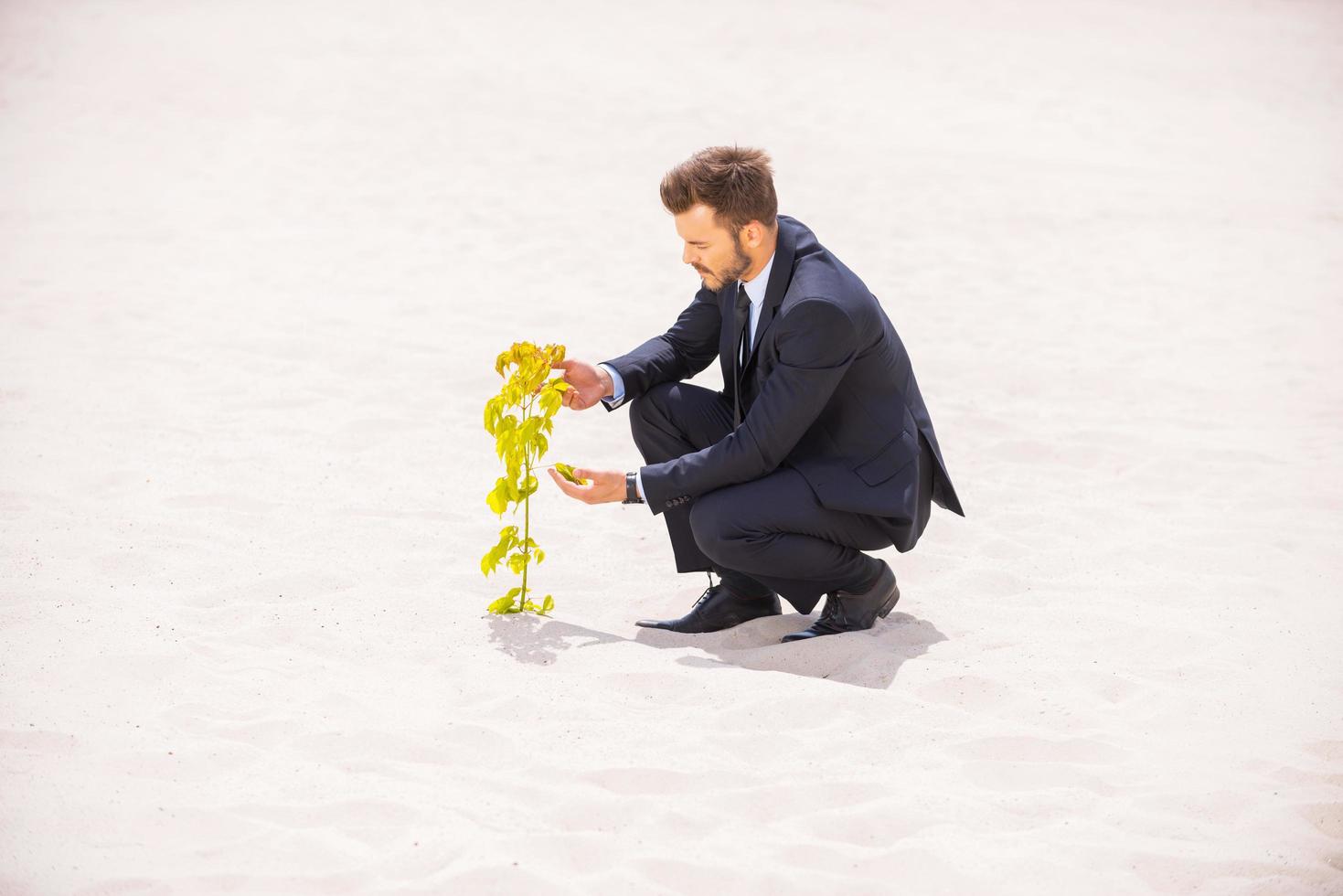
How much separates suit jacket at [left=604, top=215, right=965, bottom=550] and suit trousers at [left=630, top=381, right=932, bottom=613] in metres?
0.05

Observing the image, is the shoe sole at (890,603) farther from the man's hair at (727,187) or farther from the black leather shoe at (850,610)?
the man's hair at (727,187)

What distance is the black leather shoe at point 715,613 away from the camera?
3.67 metres

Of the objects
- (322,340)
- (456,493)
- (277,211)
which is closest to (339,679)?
(456,493)

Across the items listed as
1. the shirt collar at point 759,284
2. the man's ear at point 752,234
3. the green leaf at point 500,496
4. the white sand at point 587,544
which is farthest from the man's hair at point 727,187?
the white sand at point 587,544

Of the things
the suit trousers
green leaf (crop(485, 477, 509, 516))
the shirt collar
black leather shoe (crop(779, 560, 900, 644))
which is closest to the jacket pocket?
the suit trousers

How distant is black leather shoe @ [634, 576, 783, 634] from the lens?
3666 mm

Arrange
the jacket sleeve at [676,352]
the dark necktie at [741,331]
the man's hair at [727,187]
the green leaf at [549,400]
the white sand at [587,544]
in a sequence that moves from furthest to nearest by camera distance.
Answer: the jacket sleeve at [676,352], the dark necktie at [741,331], the green leaf at [549,400], the man's hair at [727,187], the white sand at [587,544]

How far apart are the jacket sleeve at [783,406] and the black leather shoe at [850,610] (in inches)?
18.6

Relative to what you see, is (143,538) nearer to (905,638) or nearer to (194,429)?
(194,429)

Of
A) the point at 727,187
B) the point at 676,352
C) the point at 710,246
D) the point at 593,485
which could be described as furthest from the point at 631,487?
the point at 727,187

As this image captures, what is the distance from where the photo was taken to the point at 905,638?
357 centimetres

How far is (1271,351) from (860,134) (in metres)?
6.47

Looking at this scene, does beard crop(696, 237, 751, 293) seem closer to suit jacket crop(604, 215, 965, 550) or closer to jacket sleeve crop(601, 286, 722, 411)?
suit jacket crop(604, 215, 965, 550)

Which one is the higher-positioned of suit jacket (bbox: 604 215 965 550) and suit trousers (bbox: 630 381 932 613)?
suit jacket (bbox: 604 215 965 550)
